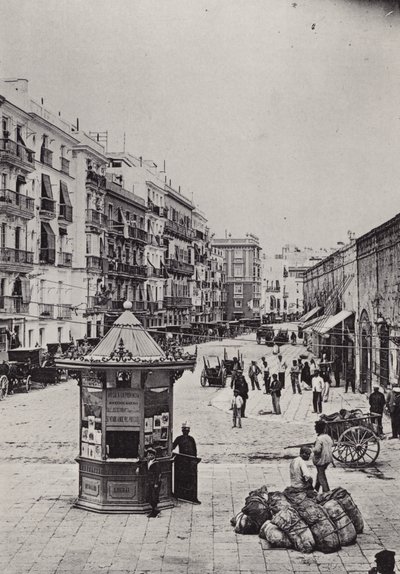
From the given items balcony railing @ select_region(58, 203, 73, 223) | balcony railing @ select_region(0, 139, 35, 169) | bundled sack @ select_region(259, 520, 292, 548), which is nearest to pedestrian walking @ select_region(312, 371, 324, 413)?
bundled sack @ select_region(259, 520, 292, 548)

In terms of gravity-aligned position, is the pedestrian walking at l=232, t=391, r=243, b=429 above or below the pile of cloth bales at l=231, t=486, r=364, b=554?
above

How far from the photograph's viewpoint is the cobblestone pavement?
8.73m

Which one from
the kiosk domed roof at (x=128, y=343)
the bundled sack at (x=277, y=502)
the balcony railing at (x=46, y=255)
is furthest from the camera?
the balcony railing at (x=46, y=255)

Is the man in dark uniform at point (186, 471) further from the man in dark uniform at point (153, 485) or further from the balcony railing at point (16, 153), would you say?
the balcony railing at point (16, 153)

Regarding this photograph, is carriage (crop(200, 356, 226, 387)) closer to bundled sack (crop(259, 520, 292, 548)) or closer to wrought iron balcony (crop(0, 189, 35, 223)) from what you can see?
wrought iron balcony (crop(0, 189, 35, 223))

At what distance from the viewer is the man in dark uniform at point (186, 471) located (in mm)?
11422

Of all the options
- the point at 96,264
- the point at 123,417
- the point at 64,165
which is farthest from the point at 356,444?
the point at 96,264

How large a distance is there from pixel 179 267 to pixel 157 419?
184 feet

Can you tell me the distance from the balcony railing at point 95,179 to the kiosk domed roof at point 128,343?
33080mm

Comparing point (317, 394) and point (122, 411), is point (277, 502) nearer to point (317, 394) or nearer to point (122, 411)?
point (122, 411)

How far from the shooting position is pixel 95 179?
4459 cm

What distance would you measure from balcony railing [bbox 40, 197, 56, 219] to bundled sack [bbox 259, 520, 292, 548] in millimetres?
30026

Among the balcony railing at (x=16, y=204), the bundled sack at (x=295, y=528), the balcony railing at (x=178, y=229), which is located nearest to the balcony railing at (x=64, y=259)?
the balcony railing at (x=16, y=204)

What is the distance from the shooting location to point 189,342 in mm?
57719
